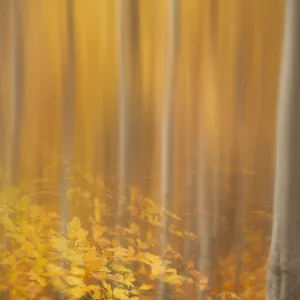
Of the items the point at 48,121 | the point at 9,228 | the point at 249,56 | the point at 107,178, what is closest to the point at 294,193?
the point at 249,56

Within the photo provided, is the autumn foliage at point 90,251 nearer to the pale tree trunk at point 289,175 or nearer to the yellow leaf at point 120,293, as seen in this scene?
the yellow leaf at point 120,293

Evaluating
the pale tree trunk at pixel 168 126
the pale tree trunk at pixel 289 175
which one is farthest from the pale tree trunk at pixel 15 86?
the pale tree trunk at pixel 289 175

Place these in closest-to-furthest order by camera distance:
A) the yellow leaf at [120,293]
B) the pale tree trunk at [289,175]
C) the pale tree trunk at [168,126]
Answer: the pale tree trunk at [289,175] < the pale tree trunk at [168,126] < the yellow leaf at [120,293]

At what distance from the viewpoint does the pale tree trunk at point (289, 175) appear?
64.7 inches

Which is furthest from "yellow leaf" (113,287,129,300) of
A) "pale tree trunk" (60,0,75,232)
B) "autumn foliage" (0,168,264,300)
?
"pale tree trunk" (60,0,75,232)

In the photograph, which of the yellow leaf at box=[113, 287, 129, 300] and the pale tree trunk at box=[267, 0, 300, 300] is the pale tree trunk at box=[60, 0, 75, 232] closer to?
the yellow leaf at box=[113, 287, 129, 300]

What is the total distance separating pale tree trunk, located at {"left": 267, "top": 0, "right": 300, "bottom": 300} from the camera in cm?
164

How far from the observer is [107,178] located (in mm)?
2020

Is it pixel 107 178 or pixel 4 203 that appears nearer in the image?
pixel 107 178

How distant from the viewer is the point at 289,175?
64.8 inches

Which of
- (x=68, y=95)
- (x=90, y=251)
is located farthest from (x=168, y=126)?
(x=90, y=251)

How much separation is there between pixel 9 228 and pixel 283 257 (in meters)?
1.26

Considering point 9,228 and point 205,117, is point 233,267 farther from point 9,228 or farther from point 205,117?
point 9,228

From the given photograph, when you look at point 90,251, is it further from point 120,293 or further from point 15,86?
point 15,86
